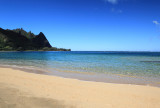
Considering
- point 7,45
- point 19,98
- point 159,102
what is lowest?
point 159,102

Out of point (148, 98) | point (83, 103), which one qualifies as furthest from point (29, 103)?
point (148, 98)

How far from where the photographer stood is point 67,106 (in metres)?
4.12

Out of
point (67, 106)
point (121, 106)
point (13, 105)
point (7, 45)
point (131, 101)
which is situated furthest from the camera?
point (7, 45)

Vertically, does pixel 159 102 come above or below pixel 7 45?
below

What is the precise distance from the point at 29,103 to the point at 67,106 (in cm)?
144

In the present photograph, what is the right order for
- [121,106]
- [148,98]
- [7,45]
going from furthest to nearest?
[7,45]
[148,98]
[121,106]

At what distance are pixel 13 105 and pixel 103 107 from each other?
3.29m

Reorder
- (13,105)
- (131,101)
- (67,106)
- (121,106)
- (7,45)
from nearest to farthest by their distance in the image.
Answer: (13,105) → (67,106) → (121,106) → (131,101) → (7,45)

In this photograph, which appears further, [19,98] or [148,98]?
[148,98]

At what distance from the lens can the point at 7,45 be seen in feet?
513

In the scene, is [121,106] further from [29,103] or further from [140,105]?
[29,103]

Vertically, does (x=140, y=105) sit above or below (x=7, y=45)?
below

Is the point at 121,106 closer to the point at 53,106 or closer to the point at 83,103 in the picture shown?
the point at 83,103

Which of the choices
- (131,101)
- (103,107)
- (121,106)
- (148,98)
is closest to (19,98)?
(103,107)
